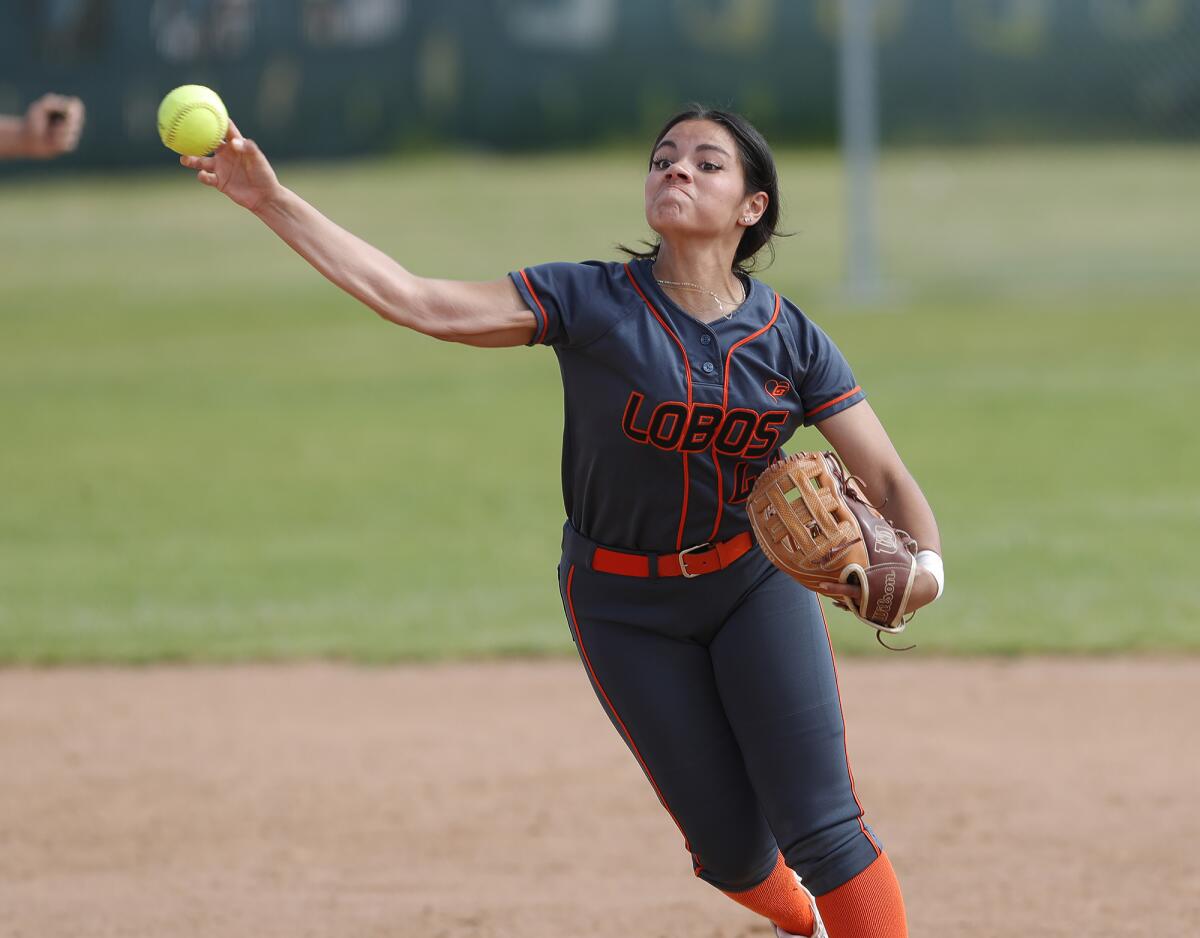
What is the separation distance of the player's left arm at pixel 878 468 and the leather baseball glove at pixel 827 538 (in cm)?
14

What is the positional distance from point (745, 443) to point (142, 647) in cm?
504

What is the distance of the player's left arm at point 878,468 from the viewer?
3.49 meters

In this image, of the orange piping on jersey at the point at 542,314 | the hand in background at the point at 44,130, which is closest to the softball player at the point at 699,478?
the orange piping on jersey at the point at 542,314

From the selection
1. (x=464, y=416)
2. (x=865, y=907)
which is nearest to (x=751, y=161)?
(x=865, y=907)

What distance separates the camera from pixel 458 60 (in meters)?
31.8

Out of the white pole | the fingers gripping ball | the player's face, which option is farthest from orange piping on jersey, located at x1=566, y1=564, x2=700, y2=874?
the white pole

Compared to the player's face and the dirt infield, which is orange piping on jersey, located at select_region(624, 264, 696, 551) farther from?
the dirt infield

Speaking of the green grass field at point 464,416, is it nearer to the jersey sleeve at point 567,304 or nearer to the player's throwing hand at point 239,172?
the jersey sleeve at point 567,304

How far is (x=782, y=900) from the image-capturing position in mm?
3709

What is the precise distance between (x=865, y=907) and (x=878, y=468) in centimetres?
91

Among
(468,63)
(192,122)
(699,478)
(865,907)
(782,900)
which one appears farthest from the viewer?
(468,63)

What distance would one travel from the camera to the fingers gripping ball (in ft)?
10.5

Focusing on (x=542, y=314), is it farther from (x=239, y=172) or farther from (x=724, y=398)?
(x=239, y=172)

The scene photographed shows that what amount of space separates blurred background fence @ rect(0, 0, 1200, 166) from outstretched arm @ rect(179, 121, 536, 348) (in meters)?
27.5
